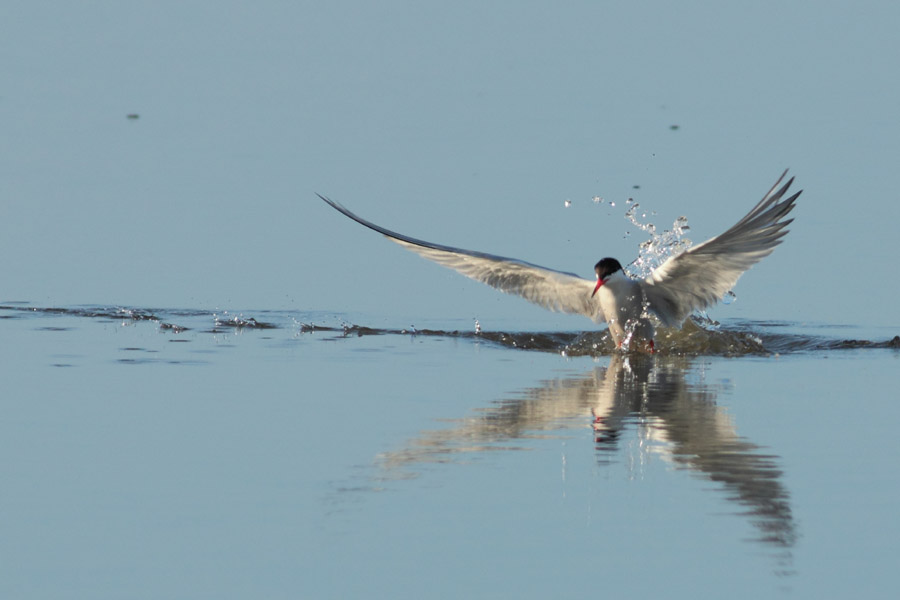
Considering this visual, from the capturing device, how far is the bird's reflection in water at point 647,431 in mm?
6444

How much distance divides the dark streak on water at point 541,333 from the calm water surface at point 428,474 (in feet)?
4.44

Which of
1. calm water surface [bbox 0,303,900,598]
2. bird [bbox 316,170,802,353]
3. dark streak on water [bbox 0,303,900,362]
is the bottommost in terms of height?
calm water surface [bbox 0,303,900,598]

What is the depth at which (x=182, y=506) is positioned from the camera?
6.12 meters

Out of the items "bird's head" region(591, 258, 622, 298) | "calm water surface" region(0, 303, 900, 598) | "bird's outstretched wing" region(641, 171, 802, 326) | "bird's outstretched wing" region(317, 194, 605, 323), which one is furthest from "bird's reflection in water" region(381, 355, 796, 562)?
"bird's outstretched wing" region(317, 194, 605, 323)

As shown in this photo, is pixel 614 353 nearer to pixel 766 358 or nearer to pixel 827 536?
pixel 766 358

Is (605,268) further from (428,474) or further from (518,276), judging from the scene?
(428,474)

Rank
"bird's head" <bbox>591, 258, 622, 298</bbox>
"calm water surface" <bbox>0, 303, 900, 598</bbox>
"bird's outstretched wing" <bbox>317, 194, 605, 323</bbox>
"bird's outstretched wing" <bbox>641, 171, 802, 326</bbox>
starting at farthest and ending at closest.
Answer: "bird's outstretched wing" <bbox>317, 194, 605, 323</bbox>
"bird's head" <bbox>591, 258, 622, 298</bbox>
"bird's outstretched wing" <bbox>641, 171, 802, 326</bbox>
"calm water surface" <bbox>0, 303, 900, 598</bbox>

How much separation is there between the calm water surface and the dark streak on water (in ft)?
4.44

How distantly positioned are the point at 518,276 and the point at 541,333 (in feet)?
3.25

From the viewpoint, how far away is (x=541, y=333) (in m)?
14.5

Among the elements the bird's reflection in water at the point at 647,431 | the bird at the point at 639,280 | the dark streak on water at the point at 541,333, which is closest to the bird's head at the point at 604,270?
the bird at the point at 639,280

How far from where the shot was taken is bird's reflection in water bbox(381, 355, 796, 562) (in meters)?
6.44

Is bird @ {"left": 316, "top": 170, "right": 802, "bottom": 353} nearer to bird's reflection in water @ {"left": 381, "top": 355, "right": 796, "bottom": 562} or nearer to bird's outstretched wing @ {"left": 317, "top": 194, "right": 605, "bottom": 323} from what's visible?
bird's outstretched wing @ {"left": 317, "top": 194, "right": 605, "bottom": 323}

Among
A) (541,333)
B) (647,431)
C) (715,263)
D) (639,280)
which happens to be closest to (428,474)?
(647,431)
